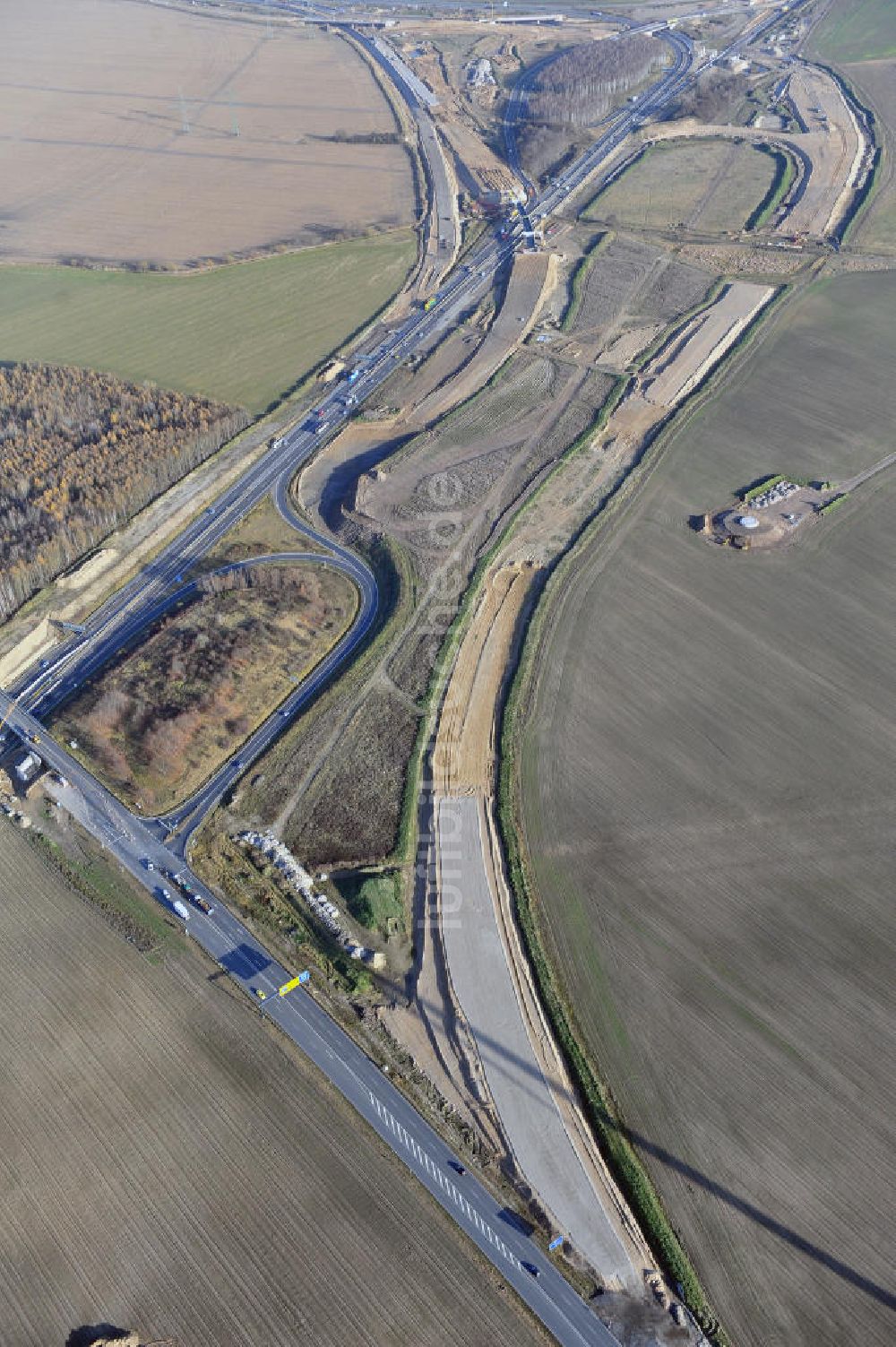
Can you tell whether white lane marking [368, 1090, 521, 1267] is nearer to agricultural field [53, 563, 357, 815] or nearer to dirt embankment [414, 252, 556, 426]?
agricultural field [53, 563, 357, 815]

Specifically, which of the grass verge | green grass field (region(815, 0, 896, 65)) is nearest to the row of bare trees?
green grass field (region(815, 0, 896, 65))

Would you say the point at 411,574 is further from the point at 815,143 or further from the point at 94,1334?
the point at 815,143

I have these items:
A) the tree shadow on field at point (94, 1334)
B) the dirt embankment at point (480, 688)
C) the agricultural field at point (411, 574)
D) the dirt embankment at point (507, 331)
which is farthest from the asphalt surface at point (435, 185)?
the tree shadow on field at point (94, 1334)

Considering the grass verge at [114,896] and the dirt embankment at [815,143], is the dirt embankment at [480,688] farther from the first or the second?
the dirt embankment at [815,143]

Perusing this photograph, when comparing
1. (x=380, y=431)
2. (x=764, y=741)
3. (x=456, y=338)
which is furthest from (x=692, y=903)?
(x=456, y=338)

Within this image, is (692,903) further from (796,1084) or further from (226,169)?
(226,169)

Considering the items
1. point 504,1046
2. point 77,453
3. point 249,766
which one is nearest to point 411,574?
point 249,766
